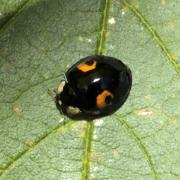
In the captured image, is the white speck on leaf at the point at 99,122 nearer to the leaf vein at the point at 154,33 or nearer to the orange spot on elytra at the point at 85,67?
the orange spot on elytra at the point at 85,67

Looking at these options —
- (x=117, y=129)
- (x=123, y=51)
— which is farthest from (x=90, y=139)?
(x=123, y=51)

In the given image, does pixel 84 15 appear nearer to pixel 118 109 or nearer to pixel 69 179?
pixel 118 109

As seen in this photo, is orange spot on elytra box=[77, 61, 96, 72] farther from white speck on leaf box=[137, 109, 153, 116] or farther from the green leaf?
white speck on leaf box=[137, 109, 153, 116]

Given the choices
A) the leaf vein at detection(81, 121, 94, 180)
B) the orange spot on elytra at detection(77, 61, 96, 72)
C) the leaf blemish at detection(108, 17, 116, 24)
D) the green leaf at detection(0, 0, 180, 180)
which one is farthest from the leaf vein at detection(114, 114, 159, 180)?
the leaf blemish at detection(108, 17, 116, 24)

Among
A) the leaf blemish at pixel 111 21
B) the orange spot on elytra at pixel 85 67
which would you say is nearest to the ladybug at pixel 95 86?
the orange spot on elytra at pixel 85 67

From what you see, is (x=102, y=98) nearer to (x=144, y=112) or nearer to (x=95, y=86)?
(x=95, y=86)

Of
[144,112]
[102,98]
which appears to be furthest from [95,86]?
[144,112]
